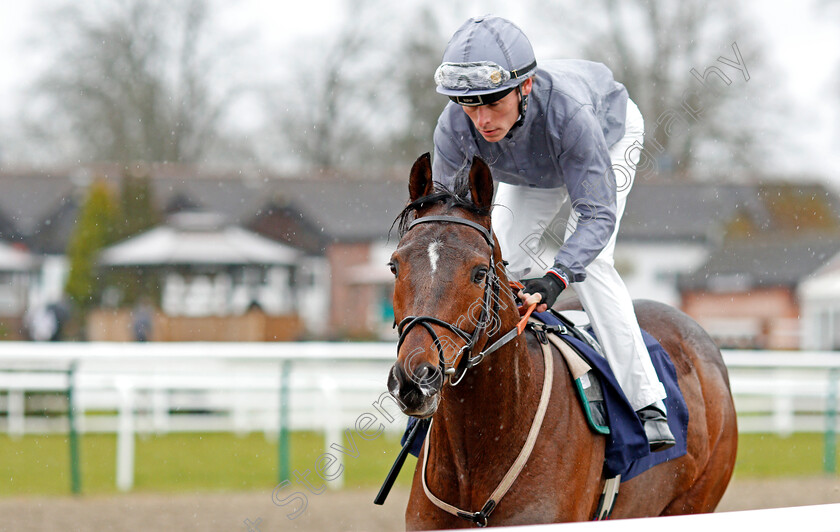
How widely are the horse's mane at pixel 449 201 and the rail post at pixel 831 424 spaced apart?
17.3 feet

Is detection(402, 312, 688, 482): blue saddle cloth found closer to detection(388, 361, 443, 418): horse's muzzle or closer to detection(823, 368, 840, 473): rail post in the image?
detection(388, 361, 443, 418): horse's muzzle

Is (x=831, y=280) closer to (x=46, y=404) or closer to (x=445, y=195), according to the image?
(x=46, y=404)

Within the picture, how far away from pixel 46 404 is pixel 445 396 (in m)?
6.49

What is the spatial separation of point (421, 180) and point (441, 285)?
15.0 inches

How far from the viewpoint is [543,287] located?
2170 millimetres

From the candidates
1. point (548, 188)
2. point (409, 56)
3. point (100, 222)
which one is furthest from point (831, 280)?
point (548, 188)

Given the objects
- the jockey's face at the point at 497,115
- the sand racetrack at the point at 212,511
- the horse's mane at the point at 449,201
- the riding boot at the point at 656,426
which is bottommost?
the sand racetrack at the point at 212,511

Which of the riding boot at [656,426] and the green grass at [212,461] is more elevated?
the riding boot at [656,426]

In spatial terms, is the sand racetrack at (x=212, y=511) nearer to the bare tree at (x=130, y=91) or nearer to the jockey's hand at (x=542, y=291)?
the jockey's hand at (x=542, y=291)

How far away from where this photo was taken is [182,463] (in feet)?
22.5

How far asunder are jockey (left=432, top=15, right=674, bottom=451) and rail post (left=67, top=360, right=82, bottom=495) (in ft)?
11.4

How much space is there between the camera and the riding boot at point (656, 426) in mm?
2588

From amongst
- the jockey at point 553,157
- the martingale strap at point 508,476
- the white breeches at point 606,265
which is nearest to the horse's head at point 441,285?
the jockey at point 553,157

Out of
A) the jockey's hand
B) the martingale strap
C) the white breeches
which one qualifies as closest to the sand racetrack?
the white breeches
